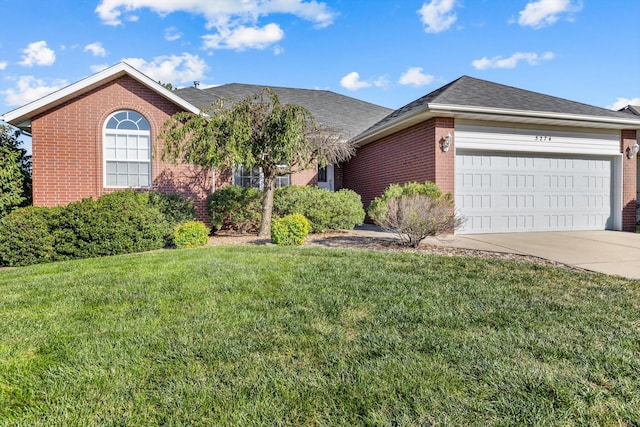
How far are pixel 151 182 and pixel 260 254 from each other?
6048 mm

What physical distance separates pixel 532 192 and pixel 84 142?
1322 cm

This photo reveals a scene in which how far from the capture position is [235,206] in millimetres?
9625

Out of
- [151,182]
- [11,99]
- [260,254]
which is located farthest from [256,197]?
[11,99]

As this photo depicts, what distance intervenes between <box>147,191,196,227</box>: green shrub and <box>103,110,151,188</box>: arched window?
162cm

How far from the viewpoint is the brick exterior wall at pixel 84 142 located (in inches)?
371

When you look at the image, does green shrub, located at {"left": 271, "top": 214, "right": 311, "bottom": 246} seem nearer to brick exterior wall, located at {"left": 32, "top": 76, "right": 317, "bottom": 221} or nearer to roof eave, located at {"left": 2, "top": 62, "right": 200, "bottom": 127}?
brick exterior wall, located at {"left": 32, "top": 76, "right": 317, "bottom": 221}

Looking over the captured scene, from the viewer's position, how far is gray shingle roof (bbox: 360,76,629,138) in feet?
29.9

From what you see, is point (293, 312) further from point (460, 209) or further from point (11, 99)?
point (11, 99)

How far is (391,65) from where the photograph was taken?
12.9m

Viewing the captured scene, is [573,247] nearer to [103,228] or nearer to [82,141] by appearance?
[103,228]

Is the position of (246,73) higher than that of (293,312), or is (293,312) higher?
(246,73)

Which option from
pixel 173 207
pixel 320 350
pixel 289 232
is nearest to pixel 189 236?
pixel 173 207

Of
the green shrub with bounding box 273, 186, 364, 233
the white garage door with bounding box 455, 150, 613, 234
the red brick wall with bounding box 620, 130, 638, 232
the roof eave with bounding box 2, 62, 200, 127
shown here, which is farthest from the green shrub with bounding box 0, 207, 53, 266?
the red brick wall with bounding box 620, 130, 638, 232

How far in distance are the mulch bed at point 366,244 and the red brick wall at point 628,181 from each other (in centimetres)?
715
